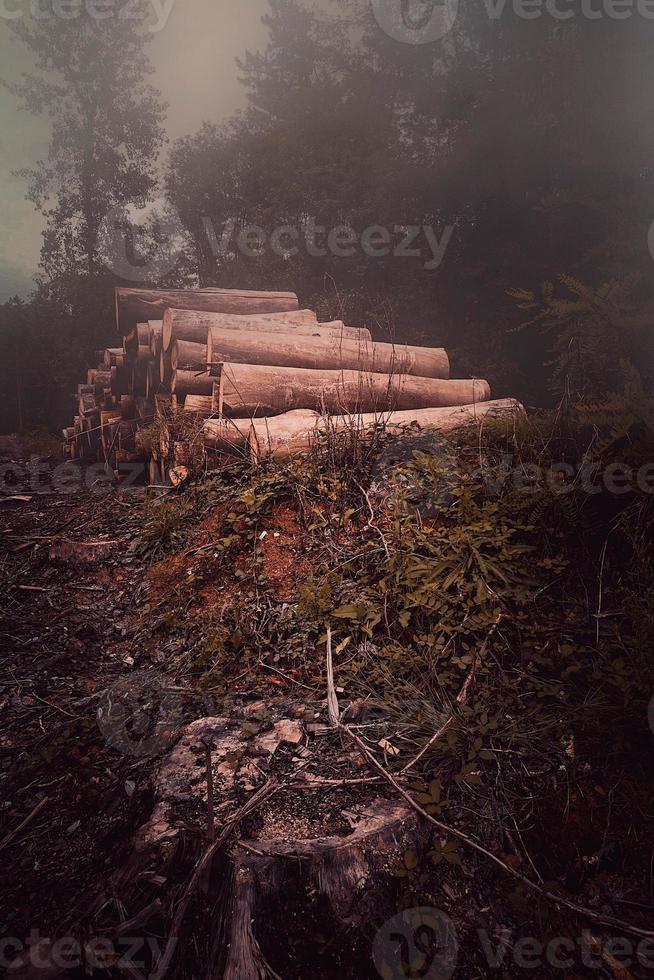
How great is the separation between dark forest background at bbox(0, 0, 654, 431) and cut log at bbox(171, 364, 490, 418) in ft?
2.71

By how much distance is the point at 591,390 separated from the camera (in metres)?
5.00

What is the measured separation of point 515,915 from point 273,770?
0.80 meters

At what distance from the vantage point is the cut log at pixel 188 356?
4551mm

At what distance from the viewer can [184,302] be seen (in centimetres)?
604

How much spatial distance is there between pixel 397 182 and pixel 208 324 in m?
7.64

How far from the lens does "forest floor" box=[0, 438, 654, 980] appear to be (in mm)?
1280

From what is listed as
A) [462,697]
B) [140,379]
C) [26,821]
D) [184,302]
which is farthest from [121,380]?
[462,697]

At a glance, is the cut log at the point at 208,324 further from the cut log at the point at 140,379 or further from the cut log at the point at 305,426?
the cut log at the point at 305,426

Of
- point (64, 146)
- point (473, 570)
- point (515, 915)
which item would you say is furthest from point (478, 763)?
point (64, 146)

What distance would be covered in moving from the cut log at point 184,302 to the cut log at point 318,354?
5.31ft

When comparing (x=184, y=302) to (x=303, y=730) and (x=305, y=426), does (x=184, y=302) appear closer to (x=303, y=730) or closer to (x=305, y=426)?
(x=305, y=426)

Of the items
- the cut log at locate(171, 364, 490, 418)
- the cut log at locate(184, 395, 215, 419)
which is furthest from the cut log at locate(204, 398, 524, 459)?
the cut log at locate(184, 395, 215, 419)

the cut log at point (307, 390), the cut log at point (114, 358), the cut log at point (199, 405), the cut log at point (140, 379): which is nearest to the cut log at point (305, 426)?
the cut log at point (307, 390)

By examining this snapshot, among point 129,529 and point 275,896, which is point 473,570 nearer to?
point 275,896
